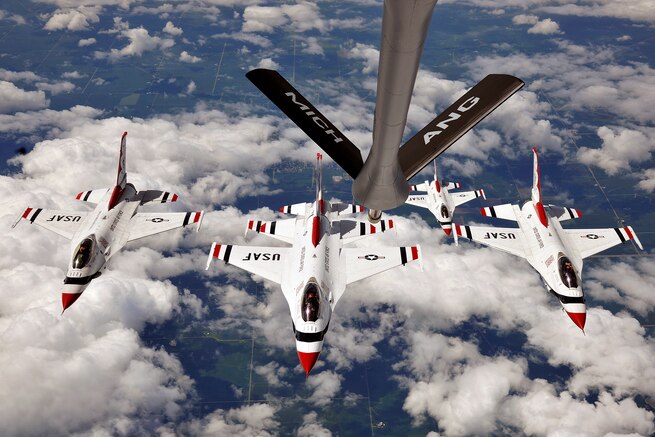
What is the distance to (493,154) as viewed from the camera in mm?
134375

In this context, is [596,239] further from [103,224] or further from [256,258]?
[103,224]

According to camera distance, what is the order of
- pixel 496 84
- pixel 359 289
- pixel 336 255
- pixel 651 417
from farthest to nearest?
pixel 359 289 → pixel 651 417 → pixel 336 255 → pixel 496 84

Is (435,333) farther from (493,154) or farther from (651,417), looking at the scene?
(493,154)

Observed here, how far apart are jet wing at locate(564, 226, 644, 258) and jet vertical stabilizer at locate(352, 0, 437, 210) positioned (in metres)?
32.2

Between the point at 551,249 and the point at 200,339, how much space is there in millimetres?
74371

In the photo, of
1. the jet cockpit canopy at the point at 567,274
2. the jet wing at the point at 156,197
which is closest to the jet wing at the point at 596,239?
the jet cockpit canopy at the point at 567,274

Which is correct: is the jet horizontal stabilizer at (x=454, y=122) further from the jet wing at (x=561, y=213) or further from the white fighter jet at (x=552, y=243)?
the jet wing at (x=561, y=213)

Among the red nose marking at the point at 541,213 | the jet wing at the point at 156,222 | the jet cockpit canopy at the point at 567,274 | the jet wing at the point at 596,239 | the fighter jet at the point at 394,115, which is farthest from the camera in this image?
the jet wing at the point at 156,222

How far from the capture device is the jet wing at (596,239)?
3428 centimetres

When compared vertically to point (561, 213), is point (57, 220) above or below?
below

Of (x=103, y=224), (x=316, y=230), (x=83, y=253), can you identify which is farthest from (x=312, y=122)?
(x=103, y=224)

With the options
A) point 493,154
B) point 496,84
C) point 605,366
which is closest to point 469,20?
point 493,154

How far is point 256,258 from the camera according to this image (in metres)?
31.3

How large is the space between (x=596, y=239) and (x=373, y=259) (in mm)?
19237
